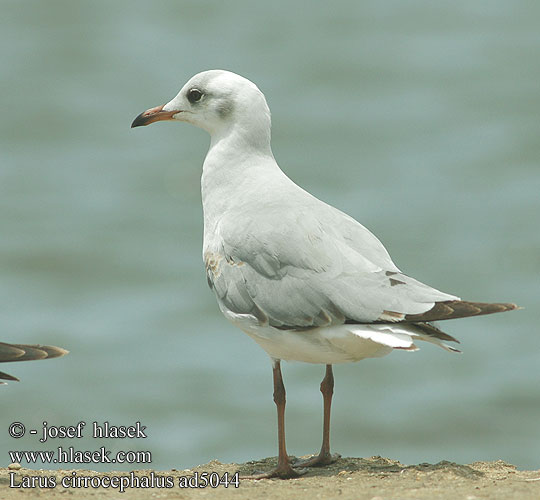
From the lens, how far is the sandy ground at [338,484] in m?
5.55

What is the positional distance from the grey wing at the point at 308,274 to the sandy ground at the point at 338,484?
869 mm

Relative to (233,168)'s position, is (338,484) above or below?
below

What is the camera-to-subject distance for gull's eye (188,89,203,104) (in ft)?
23.7

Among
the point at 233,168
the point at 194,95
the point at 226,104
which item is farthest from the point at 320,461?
the point at 194,95

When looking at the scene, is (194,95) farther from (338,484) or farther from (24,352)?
(338,484)

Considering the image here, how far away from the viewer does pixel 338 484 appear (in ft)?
19.7

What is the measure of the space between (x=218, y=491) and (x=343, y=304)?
118cm

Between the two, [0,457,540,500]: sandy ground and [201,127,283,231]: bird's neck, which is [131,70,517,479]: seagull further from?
[0,457,540,500]: sandy ground

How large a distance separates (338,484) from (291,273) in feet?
3.79

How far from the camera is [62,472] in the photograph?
20.7 feet

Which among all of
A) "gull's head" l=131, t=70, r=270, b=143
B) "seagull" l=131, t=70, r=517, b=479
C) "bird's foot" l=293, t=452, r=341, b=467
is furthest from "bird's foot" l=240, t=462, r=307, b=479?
"gull's head" l=131, t=70, r=270, b=143

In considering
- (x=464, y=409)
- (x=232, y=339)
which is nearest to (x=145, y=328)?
(x=232, y=339)

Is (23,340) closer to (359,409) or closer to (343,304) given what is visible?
(359,409)

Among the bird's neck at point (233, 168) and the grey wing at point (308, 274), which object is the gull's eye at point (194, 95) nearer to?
the bird's neck at point (233, 168)
